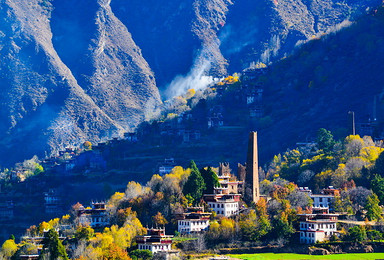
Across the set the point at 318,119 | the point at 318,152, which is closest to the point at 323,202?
the point at 318,152

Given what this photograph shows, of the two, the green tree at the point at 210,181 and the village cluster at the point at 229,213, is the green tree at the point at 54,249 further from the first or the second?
the green tree at the point at 210,181

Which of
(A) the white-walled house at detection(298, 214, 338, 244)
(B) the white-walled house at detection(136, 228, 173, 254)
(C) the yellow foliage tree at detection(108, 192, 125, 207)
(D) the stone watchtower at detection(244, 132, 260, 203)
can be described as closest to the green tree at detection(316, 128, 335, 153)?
(D) the stone watchtower at detection(244, 132, 260, 203)

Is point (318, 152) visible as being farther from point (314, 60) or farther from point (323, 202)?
point (314, 60)

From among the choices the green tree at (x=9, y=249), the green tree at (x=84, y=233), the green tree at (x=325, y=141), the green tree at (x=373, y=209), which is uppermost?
the green tree at (x=325, y=141)

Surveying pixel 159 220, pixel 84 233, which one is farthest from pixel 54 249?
pixel 159 220

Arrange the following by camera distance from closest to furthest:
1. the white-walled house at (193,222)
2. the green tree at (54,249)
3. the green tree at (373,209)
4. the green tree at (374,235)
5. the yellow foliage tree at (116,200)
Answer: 1. the green tree at (54,249)
2. the green tree at (374,235)
3. the white-walled house at (193,222)
4. the green tree at (373,209)
5. the yellow foliage tree at (116,200)

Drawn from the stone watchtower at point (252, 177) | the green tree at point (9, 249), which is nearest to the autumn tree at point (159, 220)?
the stone watchtower at point (252, 177)

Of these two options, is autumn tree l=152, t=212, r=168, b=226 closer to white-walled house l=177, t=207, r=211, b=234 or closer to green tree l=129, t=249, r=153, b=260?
white-walled house l=177, t=207, r=211, b=234
